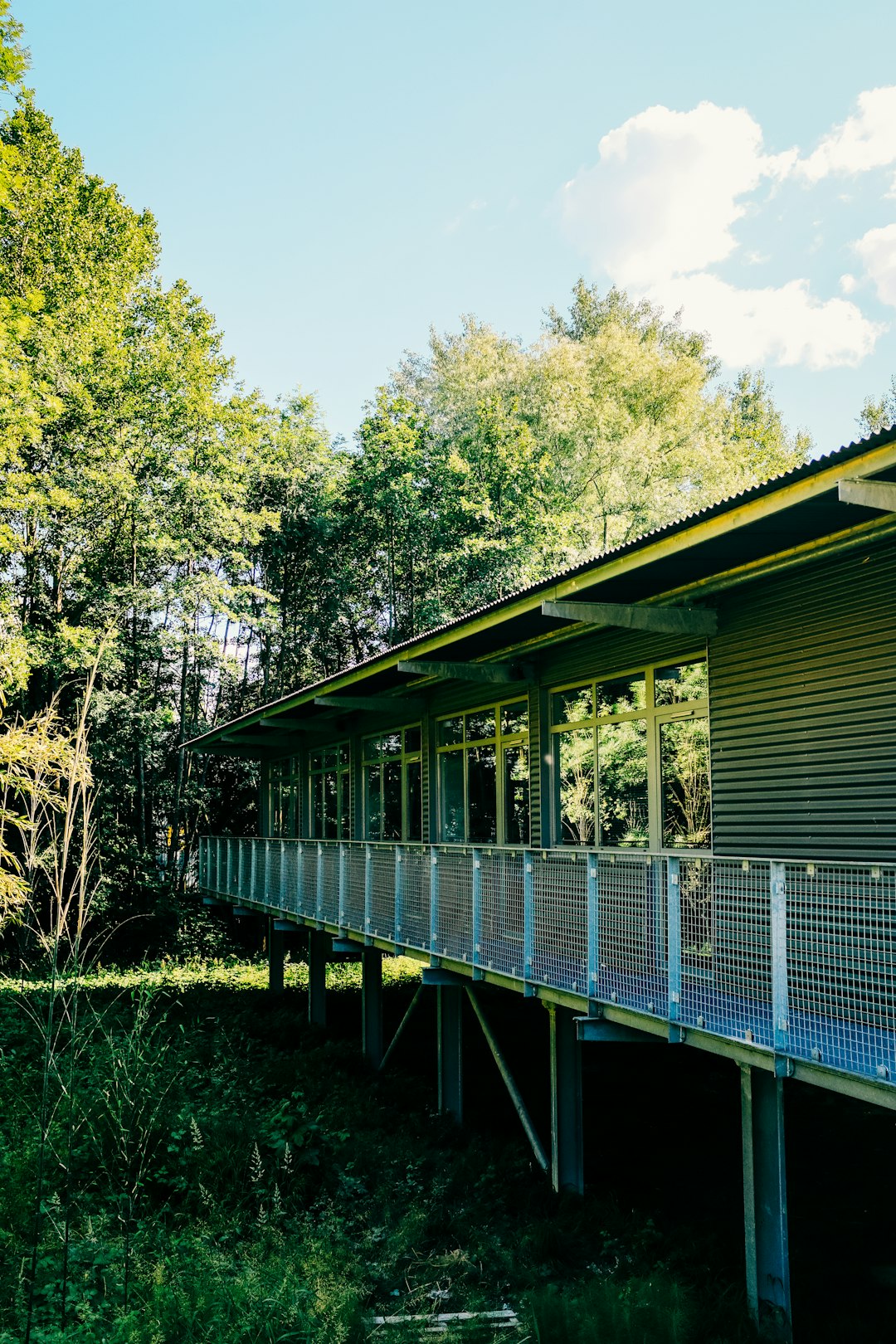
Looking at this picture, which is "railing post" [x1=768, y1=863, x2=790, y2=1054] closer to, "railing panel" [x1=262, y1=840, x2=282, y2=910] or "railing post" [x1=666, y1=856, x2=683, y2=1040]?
"railing post" [x1=666, y1=856, x2=683, y2=1040]

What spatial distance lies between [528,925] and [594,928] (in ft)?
3.49

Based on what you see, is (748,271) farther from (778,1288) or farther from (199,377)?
(778,1288)

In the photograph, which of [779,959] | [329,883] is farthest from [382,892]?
[779,959]

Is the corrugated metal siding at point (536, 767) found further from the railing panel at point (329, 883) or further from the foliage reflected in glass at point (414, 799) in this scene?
the foliage reflected in glass at point (414, 799)

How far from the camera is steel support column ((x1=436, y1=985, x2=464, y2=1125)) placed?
39.1ft

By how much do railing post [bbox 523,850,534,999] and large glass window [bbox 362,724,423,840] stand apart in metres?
7.22

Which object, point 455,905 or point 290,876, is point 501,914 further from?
point 290,876

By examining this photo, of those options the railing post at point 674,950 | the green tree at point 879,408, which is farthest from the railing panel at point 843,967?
the green tree at point 879,408

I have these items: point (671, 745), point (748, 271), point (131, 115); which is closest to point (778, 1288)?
point (671, 745)

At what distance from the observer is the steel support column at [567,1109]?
9.18 metres

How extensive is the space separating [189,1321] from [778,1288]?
349cm

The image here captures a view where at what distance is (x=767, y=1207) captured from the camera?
6.51m

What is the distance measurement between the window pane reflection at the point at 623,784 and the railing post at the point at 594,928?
2.47 m

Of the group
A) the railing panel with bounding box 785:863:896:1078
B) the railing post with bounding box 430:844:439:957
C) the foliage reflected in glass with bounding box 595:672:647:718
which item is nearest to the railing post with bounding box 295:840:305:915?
the railing post with bounding box 430:844:439:957
